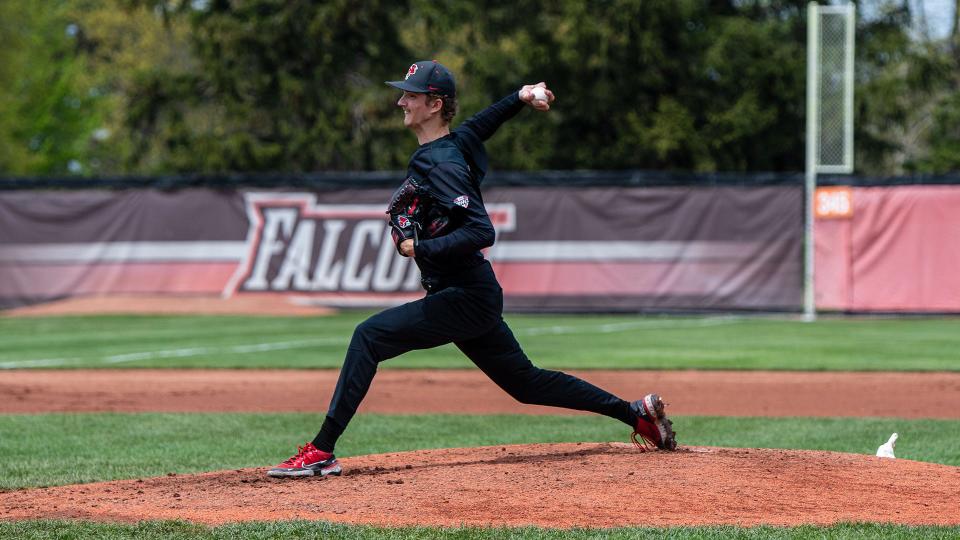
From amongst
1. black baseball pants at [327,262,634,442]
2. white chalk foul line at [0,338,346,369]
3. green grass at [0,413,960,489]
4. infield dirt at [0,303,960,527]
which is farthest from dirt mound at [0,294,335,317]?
black baseball pants at [327,262,634,442]

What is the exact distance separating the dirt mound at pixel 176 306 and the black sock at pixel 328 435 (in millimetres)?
16338

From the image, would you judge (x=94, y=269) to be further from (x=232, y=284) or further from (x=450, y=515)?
(x=450, y=515)

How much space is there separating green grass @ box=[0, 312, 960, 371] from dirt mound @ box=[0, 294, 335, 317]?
1.70 ft

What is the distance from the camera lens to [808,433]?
8742mm

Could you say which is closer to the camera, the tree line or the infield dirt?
the infield dirt

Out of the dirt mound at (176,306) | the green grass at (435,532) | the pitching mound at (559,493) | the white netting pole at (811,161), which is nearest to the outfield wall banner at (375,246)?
the dirt mound at (176,306)

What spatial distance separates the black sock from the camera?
6141 mm

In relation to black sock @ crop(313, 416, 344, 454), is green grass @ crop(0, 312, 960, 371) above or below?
below

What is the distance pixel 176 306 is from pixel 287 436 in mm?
14456

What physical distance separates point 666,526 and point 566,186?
17.8 metres

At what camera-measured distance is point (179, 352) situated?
15555 mm

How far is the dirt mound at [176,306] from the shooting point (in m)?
22.4

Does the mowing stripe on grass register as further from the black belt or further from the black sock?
the black belt

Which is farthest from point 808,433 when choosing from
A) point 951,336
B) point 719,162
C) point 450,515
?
point 719,162
